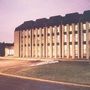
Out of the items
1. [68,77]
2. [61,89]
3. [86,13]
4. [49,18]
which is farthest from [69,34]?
[61,89]

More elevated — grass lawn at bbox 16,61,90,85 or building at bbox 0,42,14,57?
building at bbox 0,42,14,57

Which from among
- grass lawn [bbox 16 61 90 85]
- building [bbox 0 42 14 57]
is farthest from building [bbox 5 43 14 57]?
grass lawn [bbox 16 61 90 85]

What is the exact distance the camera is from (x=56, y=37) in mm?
70938

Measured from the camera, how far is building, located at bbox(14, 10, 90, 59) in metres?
63.0

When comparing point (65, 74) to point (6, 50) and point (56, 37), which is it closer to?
point (56, 37)

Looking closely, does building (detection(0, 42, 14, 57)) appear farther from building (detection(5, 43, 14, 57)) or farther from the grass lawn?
the grass lawn

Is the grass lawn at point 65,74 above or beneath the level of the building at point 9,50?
beneath

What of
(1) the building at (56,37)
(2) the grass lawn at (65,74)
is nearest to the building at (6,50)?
(1) the building at (56,37)

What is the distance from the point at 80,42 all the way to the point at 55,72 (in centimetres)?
2818

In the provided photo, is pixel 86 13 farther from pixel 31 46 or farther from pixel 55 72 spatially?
pixel 55 72

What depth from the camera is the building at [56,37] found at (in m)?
63.0

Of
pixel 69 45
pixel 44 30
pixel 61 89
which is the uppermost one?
pixel 44 30

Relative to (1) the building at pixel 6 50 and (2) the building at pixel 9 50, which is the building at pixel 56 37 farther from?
(1) the building at pixel 6 50

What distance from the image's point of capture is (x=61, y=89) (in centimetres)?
2362
